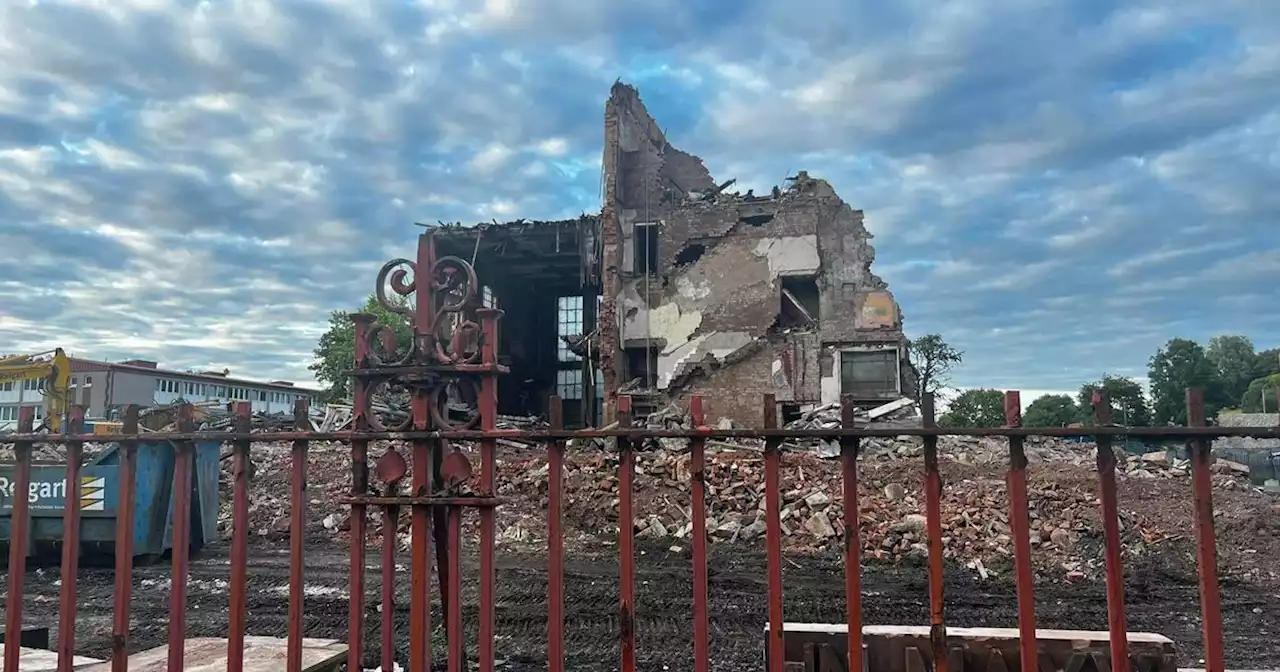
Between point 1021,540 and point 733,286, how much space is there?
795 inches

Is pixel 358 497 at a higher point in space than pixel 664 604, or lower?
higher

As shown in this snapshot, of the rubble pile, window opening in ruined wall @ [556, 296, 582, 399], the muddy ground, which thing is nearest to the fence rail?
the muddy ground

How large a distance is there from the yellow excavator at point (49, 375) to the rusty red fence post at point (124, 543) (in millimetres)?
12847

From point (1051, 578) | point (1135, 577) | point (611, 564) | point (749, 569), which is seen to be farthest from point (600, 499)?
point (1135, 577)

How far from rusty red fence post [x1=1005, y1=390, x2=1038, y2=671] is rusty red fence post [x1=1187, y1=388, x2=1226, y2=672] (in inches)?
18.2

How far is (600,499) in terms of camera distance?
43.6 feet

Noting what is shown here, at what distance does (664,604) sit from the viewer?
7902 millimetres

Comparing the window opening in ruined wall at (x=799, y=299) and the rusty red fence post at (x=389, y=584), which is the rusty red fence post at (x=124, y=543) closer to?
the rusty red fence post at (x=389, y=584)

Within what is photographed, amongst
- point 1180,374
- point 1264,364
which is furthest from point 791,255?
point 1264,364

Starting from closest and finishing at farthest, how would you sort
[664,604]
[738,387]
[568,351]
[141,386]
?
1. [664,604]
2. [738,387]
3. [568,351]
4. [141,386]

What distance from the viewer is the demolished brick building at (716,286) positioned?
837 inches

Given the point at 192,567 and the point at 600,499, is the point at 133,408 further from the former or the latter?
the point at 600,499

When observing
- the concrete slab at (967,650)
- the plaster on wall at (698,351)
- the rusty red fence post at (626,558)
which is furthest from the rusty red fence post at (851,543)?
the plaster on wall at (698,351)

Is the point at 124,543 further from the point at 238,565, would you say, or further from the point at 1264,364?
the point at 1264,364
